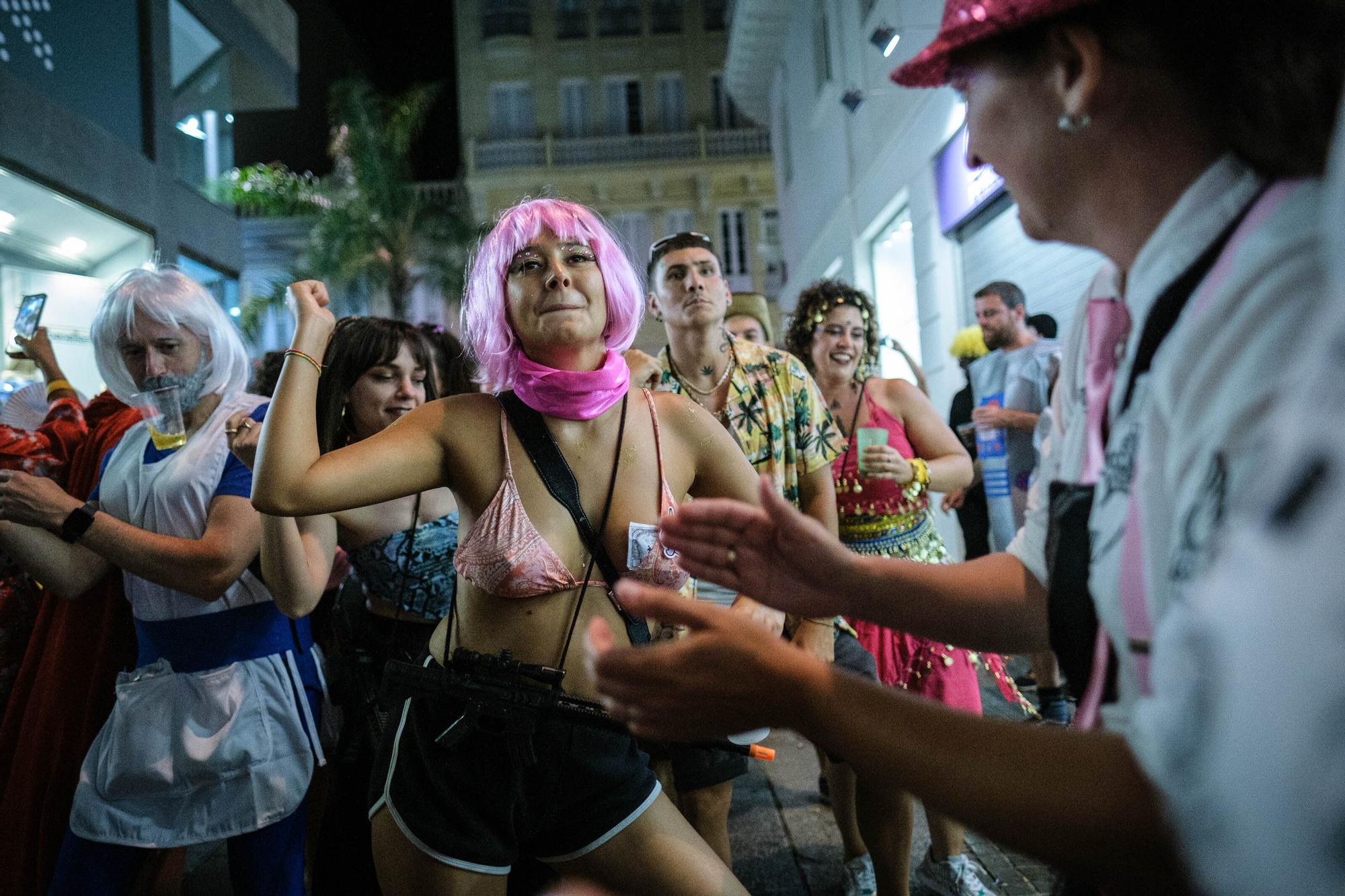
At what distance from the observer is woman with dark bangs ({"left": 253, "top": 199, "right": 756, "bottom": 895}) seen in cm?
174

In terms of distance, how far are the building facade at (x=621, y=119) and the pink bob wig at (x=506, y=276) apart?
78.3 feet

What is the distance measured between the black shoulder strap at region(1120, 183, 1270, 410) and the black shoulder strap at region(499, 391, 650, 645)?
121cm

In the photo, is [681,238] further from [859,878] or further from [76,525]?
[859,878]

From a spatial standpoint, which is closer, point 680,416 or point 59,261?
point 680,416

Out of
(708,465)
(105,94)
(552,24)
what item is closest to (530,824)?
(708,465)

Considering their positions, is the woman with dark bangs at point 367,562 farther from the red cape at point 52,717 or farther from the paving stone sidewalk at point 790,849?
the paving stone sidewalk at point 790,849

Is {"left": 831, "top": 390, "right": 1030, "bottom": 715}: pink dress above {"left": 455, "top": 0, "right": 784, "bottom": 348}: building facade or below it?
below

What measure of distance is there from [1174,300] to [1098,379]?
0.66ft

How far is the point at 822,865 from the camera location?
3.44 m

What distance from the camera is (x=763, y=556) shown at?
4.00ft

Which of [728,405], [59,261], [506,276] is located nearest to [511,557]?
[506,276]

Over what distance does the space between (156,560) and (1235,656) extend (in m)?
2.50

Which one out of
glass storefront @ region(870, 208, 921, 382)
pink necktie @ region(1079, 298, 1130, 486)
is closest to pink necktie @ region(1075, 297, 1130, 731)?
pink necktie @ region(1079, 298, 1130, 486)

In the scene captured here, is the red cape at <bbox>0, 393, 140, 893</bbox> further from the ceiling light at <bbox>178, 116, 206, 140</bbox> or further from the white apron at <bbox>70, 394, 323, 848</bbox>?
the ceiling light at <bbox>178, 116, 206, 140</bbox>
